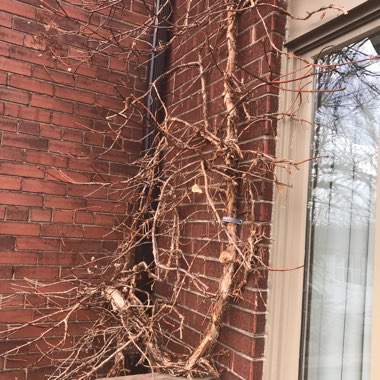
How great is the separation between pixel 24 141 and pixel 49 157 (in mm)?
177

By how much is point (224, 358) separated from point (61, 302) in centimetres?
119

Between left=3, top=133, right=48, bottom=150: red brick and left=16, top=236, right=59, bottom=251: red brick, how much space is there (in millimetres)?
569

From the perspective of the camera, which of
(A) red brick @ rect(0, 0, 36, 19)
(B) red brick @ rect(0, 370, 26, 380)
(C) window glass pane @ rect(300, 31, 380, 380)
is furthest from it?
(A) red brick @ rect(0, 0, 36, 19)

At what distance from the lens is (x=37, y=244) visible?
2.62 m

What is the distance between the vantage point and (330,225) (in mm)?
1834

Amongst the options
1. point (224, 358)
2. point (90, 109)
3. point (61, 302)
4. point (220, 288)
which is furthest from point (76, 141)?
point (224, 358)

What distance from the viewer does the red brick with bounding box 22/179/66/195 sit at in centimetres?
261

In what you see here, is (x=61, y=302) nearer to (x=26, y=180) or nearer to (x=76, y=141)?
(x=26, y=180)

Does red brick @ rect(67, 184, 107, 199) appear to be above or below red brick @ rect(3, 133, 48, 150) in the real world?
below

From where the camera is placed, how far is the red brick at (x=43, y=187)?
2.61 metres

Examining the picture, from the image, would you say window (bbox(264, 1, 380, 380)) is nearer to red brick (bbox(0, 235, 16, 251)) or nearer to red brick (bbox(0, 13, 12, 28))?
red brick (bbox(0, 235, 16, 251))

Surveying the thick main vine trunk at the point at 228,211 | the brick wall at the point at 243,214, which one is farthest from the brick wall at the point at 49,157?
the thick main vine trunk at the point at 228,211

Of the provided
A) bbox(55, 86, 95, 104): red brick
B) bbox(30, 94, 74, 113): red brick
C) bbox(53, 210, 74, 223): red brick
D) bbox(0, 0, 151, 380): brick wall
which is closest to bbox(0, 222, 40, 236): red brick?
bbox(0, 0, 151, 380): brick wall

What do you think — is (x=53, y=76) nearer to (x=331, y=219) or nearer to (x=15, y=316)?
(x=15, y=316)
